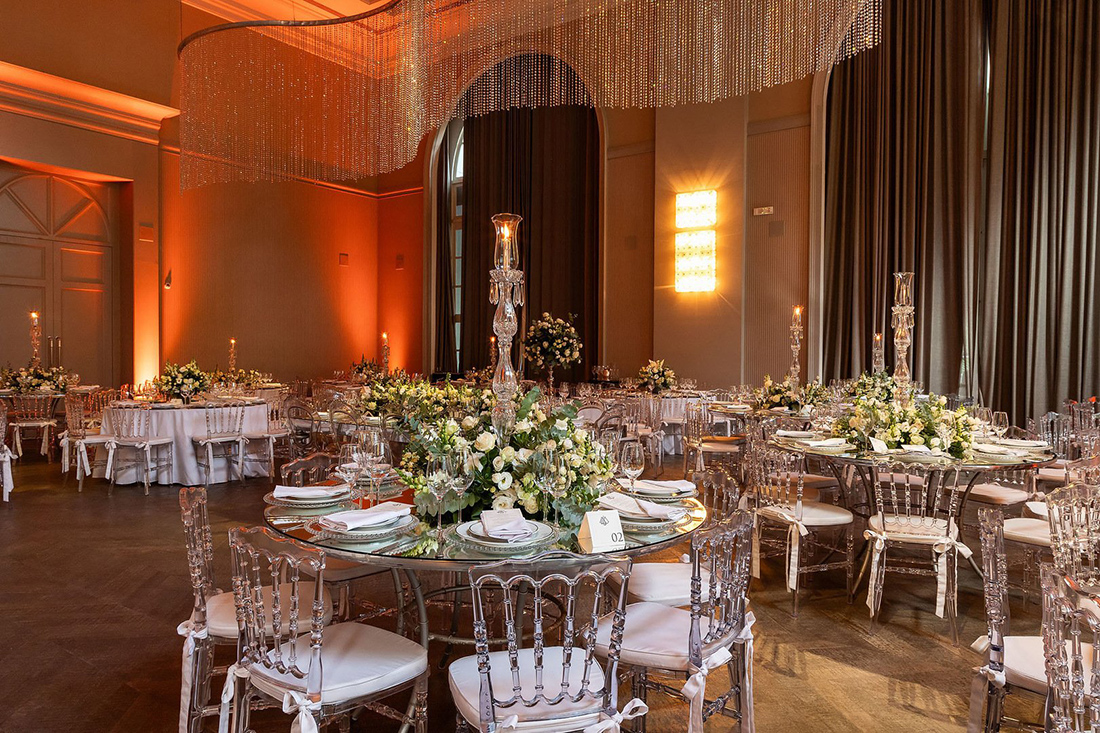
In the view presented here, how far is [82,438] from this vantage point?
293 inches

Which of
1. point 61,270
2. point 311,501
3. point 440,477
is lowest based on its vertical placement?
point 311,501

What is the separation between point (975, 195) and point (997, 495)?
5.47m

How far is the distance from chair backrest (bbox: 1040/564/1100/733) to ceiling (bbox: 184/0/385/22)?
12869 mm

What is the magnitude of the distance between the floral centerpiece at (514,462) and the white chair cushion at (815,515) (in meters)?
1.82

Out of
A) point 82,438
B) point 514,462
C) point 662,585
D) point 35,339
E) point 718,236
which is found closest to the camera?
point 514,462

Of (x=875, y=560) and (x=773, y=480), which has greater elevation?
(x=773, y=480)

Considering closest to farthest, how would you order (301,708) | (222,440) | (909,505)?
1. (301,708)
2. (909,505)
3. (222,440)

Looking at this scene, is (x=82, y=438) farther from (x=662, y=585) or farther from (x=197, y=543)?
(x=662, y=585)

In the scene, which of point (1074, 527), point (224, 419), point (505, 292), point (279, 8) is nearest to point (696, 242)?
point (224, 419)

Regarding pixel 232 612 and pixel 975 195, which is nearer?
pixel 232 612

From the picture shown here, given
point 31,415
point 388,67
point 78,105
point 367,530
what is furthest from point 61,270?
point 367,530

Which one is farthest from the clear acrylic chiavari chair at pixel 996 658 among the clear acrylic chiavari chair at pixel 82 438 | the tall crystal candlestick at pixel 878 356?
the clear acrylic chiavari chair at pixel 82 438

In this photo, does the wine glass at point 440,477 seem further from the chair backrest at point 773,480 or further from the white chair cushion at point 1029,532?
the white chair cushion at point 1029,532

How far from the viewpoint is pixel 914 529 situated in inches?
153
